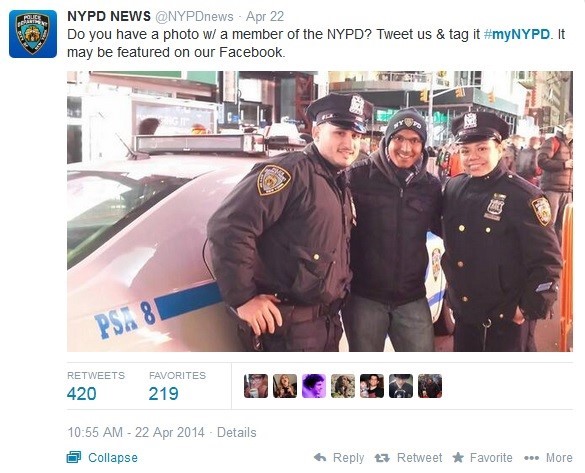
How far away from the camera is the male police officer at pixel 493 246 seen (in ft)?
4.83

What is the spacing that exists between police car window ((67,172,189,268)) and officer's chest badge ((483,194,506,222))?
76 centimetres

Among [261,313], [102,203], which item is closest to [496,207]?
[261,313]

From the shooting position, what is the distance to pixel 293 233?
1.45 meters

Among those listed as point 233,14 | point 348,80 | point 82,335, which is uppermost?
point 233,14

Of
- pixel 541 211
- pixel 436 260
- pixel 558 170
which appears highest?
pixel 558 170

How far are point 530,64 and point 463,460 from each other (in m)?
1.01

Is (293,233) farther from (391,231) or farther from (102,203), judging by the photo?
(102,203)

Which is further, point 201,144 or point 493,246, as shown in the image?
point 201,144

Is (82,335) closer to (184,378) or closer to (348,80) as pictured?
(184,378)

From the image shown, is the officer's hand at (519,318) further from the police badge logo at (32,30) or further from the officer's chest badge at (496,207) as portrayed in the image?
the police badge logo at (32,30)

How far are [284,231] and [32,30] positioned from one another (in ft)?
2.66

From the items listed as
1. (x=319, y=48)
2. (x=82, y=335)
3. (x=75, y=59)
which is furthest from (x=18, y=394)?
(x=319, y=48)

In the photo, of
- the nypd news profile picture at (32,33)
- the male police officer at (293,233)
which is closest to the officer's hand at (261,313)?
the male police officer at (293,233)

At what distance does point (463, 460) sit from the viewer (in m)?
1.52
